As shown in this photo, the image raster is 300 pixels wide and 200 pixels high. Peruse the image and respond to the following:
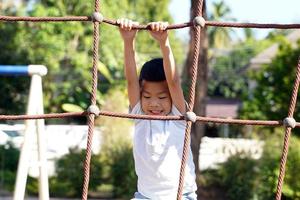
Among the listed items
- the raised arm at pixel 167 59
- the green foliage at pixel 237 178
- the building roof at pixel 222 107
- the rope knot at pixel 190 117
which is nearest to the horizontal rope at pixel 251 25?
the raised arm at pixel 167 59

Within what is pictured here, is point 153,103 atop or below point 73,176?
atop

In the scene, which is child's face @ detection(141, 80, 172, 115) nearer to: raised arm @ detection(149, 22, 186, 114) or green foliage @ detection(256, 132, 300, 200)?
raised arm @ detection(149, 22, 186, 114)

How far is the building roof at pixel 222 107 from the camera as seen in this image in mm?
22234

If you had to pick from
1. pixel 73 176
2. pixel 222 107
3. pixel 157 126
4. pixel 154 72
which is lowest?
pixel 222 107

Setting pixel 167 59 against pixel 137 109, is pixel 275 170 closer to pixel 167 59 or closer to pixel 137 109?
pixel 137 109

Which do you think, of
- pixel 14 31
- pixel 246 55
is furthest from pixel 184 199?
pixel 246 55

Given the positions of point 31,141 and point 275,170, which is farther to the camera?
point 275,170

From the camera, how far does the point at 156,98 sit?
220 centimetres

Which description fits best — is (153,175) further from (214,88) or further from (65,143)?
(214,88)

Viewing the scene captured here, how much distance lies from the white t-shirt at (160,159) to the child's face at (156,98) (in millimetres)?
35

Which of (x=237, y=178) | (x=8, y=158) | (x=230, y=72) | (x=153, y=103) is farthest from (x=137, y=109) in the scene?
(x=230, y=72)

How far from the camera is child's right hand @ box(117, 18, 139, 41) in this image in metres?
2.11

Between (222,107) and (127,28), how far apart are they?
2261 cm

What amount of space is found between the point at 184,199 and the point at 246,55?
94.9ft
